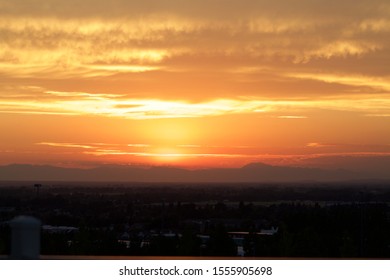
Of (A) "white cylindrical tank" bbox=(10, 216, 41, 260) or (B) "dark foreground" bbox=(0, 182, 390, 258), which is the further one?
(B) "dark foreground" bbox=(0, 182, 390, 258)

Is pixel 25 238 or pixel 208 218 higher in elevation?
pixel 208 218

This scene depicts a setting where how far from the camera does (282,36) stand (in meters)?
Result: 13.3

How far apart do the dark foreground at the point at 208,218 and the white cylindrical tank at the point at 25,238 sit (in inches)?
123

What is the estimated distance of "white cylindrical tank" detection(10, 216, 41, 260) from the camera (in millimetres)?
4223

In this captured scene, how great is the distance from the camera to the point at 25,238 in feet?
14.2

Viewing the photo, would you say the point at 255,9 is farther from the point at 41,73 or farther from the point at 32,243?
the point at 32,243

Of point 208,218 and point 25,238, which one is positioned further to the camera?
point 208,218

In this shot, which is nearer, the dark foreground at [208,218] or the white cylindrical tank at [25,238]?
the white cylindrical tank at [25,238]

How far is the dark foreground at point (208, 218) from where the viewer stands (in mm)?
10484

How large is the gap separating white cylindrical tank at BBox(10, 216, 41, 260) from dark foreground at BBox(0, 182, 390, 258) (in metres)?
3.12

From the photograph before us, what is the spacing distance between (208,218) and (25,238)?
32.2 feet

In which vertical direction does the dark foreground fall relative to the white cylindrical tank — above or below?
above

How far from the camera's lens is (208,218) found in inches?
551
